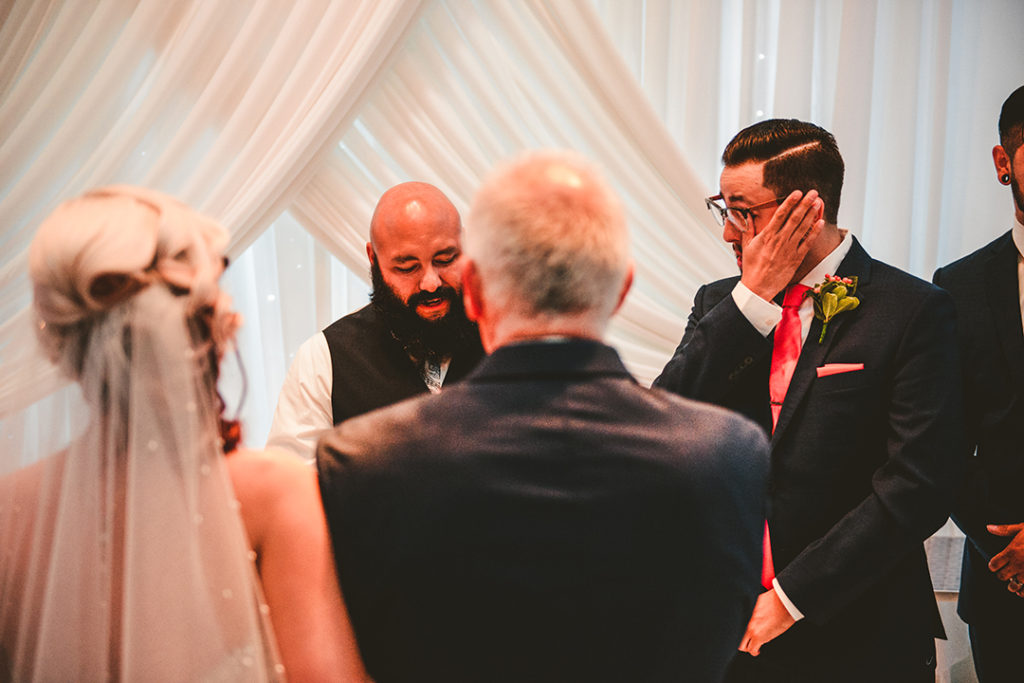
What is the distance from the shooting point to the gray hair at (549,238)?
113 cm

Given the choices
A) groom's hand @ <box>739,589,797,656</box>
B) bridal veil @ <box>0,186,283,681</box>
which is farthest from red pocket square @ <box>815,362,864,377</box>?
bridal veil @ <box>0,186,283,681</box>

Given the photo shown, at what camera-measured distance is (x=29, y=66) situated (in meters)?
3.12

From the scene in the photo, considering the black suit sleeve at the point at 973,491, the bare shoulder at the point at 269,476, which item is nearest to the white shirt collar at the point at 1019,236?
the black suit sleeve at the point at 973,491

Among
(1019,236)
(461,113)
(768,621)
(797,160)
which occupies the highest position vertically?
(461,113)

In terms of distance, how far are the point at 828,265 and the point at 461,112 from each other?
5.28ft

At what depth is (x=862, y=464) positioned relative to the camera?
6.42ft

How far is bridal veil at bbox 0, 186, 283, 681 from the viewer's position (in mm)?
1134

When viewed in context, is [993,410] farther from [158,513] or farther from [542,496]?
[158,513]

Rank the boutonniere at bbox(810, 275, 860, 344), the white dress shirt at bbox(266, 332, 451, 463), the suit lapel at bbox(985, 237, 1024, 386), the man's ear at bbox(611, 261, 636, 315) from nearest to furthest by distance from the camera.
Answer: the man's ear at bbox(611, 261, 636, 315), the boutonniere at bbox(810, 275, 860, 344), the suit lapel at bbox(985, 237, 1024, 386), the white dress shirt at bbox(266, 332, 451, 463)

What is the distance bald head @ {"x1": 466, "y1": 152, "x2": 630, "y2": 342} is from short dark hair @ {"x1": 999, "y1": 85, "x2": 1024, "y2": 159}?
65.2 inches

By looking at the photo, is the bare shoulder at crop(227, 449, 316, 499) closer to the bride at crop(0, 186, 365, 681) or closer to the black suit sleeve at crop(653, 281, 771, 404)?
the bride at crop(0, 186, 365, 681)

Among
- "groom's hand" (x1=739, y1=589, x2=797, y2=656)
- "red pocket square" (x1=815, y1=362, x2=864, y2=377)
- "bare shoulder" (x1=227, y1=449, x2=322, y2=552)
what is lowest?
"groom's hand" (x1=739, y1=589, x2=797, y2=656)

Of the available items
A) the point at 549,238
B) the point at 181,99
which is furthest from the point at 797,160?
the point at 181,99

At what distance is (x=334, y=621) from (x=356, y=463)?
228 millimetres
